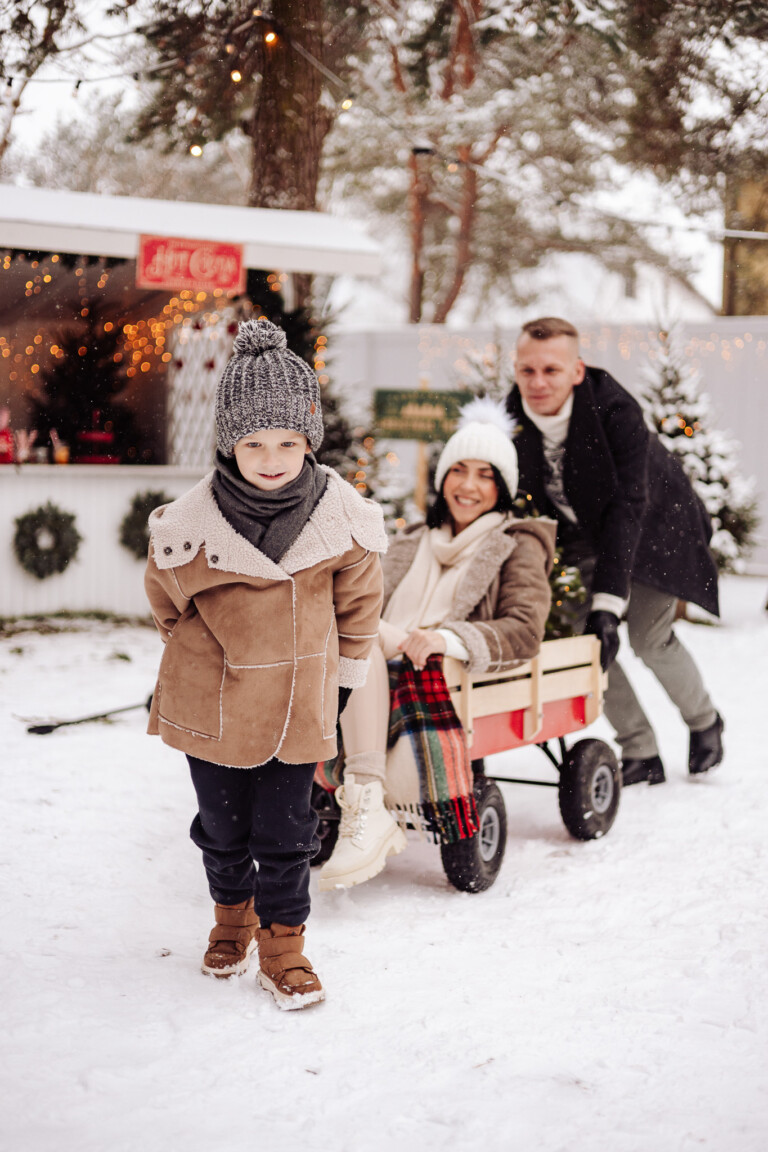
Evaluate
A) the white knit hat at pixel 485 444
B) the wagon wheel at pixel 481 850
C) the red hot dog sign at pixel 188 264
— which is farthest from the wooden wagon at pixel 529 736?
the red hot dog sign at pixel 188 264

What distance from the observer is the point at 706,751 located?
495 centimetres

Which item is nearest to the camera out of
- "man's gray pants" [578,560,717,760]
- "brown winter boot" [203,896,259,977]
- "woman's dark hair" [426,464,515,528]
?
"brown winter boot" [203,896,259,977]

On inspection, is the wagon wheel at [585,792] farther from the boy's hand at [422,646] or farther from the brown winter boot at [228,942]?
the brown winter boot at [228,942]

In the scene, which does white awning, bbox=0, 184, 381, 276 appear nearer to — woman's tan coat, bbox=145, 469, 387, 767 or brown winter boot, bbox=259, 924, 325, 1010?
woman's tan coat, bbox=145, 469, 387, 767

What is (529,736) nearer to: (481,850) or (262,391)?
(481,850)

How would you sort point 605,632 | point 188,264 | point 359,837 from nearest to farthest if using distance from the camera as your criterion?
1. point 359,837
2. point 605,632
3. point 188,264

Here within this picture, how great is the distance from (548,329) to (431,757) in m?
1.78

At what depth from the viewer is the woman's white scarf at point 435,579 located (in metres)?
3.82

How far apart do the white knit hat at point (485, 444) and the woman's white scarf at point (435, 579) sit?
0.16m

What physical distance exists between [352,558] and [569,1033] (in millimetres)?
1181

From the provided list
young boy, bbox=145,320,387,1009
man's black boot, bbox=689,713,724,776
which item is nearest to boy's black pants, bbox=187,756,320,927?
young boy, bbox=145,320,387,1009

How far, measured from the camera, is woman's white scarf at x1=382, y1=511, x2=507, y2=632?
3820mm

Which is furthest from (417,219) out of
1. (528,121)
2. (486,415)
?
(486,415)

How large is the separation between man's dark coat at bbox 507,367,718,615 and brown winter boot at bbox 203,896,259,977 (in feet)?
6.38
